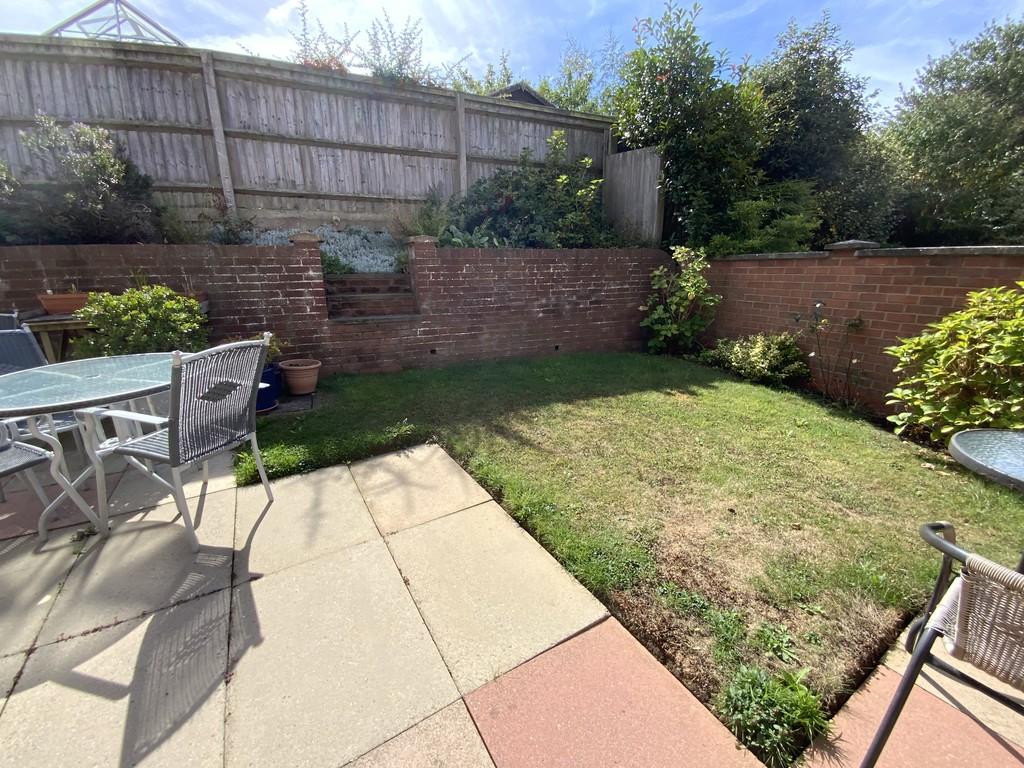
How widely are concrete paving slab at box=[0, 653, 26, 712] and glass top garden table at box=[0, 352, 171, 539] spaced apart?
0.72m

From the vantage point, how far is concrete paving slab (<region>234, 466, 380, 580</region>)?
6.23ft

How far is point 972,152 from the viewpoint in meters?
7.81

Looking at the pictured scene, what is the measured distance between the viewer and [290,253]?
4070 millimetres

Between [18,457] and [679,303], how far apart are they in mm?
5989

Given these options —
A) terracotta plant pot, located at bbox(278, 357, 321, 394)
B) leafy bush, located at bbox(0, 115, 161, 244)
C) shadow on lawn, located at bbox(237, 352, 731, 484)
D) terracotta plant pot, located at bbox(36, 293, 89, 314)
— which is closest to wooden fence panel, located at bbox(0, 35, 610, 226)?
leafy bush, located at bbox(0, 115, 161, 244)

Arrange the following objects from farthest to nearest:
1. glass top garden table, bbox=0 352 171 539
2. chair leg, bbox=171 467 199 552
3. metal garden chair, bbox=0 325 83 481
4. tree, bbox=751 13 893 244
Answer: tree, bbox=751 13 893 244, metal garden chair, bbox=0 325 83 481, chair leg, bbox=171 467 199 552, glass top garden table, bbox=0 352 171 539

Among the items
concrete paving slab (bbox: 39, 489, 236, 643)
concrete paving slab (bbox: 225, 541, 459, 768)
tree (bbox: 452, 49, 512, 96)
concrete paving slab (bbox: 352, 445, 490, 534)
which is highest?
tree (bbox: 452, 49, 512, 96)

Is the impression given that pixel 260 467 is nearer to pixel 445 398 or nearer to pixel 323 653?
pixel 323 653

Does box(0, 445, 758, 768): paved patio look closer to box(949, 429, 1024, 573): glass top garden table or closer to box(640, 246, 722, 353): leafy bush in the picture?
box(949, 429, 1024, 573): glass top garden table

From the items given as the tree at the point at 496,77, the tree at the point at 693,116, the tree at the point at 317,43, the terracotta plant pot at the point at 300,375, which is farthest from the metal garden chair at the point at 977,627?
the tree at the point at 496,77

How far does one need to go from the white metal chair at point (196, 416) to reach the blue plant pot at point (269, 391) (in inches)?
53.6

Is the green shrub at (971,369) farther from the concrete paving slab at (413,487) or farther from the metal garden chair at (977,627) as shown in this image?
the concrete paving slab at (413,487)

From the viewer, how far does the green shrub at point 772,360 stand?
4.41m

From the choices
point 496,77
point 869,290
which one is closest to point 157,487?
point 869,290
